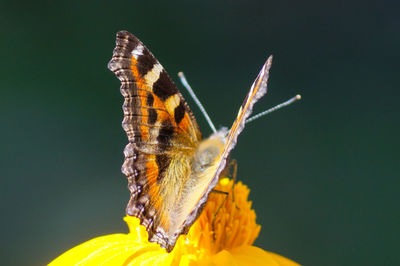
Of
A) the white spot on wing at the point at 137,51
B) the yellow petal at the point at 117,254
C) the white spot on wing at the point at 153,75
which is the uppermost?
the white spot on wing at the point at 137,51

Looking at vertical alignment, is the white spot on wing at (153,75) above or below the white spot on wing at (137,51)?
below

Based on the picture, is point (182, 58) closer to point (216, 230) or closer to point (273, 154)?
point (273, 154)

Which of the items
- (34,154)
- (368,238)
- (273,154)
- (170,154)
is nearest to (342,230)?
(368,238)

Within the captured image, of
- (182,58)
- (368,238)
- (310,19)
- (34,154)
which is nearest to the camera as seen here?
(368,238)

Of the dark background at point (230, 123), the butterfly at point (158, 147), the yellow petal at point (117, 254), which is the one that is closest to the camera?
the butterfly at point (158, 147)

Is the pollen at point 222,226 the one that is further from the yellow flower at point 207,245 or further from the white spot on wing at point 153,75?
the white spot on wing at point 153,75

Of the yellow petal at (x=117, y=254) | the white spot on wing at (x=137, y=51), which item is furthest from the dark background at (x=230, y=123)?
the white spot on wing at (x=137, y=51)
